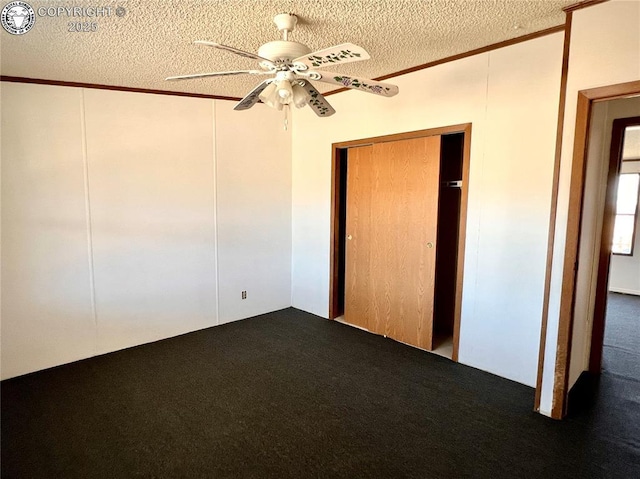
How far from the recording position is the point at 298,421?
2.43 metres

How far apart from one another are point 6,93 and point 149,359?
2463mm

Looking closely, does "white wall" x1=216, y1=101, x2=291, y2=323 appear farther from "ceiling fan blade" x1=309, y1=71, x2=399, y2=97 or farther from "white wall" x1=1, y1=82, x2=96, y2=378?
"ceiling fan blade" x1=309, y1=71, x2=399, y2=97

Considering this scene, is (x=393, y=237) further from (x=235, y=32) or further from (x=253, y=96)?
(x=235, y=32)

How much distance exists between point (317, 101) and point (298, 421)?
2124 millimetres

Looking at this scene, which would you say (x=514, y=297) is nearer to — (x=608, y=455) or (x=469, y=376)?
(x=469, y=376)

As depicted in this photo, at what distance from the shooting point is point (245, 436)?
2283 millimetres

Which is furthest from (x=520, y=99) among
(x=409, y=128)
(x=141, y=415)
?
(x=141, y=415)

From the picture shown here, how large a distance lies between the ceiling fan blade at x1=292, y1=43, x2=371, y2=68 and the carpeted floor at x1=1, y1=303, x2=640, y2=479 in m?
2.18

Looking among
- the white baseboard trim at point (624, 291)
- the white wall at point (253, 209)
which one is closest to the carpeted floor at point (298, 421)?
the white wall at point (253, 209)

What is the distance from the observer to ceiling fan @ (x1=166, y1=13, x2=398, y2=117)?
1.83 metres

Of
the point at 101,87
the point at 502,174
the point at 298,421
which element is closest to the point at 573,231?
the point at 502,174

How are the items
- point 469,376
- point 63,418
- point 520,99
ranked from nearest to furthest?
point 63,418, point 520,99, point 469,376

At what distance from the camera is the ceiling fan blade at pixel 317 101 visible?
2277 millimetres

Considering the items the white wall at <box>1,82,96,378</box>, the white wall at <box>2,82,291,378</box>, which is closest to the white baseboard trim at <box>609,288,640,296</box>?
the white wall at <box>2,82,291,378</box>
